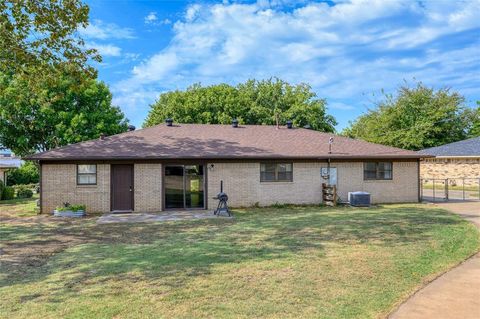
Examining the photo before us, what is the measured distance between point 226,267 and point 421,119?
4180cm

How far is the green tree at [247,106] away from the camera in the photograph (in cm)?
3875

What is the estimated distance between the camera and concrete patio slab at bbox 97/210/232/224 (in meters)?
13.6

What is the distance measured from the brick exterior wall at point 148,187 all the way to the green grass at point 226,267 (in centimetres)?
408

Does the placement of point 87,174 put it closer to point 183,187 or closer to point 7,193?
point 183,187

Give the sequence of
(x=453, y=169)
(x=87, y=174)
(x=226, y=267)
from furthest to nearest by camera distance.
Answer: (x=453, y=169) → (x=87, y=174) → (x=226, y=267)

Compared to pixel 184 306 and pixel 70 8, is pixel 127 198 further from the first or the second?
pixel 184 306

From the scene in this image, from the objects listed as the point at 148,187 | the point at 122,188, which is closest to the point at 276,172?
the point at 148,187

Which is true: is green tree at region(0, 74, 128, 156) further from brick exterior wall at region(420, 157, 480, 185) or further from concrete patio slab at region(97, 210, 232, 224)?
brick exterior wall at region(420, 157, 480, 185)

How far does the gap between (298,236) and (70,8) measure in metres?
10.9

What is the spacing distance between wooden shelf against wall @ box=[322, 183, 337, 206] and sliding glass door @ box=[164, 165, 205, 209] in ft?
19.2

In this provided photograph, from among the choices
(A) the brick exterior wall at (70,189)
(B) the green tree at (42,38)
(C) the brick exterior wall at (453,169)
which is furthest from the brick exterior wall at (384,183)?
(C) the brick exterior wall at (453,169)

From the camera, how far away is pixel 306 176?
1792 cm

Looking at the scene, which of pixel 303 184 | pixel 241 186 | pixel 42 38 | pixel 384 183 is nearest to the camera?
pixel 42 38

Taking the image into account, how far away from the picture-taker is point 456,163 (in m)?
31.7
